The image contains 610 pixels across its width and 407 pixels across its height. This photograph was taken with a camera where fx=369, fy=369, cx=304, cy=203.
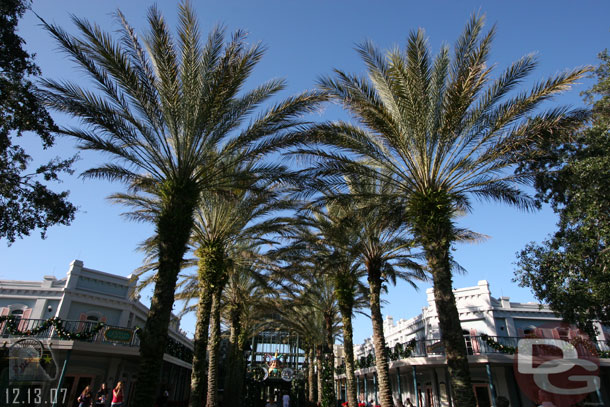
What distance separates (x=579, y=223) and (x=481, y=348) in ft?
27.1

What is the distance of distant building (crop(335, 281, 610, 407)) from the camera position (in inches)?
735

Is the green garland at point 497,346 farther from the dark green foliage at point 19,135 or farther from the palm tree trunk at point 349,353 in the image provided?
the dark green foliage at point 19,135

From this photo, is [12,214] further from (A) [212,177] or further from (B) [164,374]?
(B) [164,374]

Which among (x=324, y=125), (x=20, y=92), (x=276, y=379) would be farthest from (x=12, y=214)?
(x=276, y=379)

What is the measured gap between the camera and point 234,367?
27.1 m

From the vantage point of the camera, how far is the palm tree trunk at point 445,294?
8312mm

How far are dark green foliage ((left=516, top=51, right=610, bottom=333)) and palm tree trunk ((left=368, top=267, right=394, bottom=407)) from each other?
5790 millimetres

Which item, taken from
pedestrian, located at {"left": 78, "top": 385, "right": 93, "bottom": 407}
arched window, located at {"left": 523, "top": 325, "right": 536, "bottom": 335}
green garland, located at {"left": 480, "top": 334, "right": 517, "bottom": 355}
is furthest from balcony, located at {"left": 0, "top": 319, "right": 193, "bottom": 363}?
arched window, located at {"left": 523, "top": 325, "right": 536, "bottom": 335}

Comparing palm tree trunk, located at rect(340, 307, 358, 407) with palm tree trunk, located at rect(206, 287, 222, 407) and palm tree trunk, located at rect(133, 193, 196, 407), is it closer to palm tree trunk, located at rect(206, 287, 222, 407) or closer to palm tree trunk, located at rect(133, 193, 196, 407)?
palm tree trunk, located at rect(206, 287, 222, 407)

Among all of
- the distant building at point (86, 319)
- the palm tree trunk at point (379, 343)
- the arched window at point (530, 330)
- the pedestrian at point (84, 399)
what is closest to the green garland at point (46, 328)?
the distant building at point (86, 319)

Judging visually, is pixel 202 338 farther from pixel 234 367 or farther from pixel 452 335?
pixel 234 367

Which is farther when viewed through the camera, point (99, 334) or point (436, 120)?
point (99, 334)

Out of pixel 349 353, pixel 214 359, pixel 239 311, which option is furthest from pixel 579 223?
pixel 239 311

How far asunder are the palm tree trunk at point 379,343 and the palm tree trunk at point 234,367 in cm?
1078
